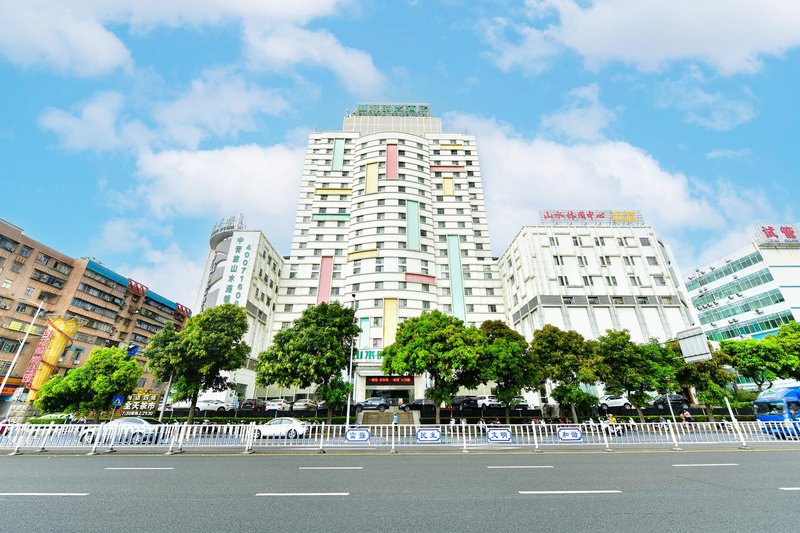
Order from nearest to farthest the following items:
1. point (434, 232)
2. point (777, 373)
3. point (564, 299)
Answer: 1. point (777, 373)
2. point (564, 299)
3. point (434, 232)

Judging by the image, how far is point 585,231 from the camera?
161 feet

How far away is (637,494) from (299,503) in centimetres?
721

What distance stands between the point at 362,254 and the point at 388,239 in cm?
440

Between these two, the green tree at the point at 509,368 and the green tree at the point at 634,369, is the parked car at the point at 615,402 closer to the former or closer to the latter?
the green tree at the point at 634,369

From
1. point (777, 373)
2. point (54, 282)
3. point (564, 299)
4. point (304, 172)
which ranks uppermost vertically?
point (304, 172)

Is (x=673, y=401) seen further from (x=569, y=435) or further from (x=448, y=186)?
(x=448, y=186)

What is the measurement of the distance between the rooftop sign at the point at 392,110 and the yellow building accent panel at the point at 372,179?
1830 centimetres

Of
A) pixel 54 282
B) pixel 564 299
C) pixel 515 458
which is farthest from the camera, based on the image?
pixel 54 282

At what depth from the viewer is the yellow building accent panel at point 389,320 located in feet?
140

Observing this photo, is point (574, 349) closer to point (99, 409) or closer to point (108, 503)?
point (108, 503)

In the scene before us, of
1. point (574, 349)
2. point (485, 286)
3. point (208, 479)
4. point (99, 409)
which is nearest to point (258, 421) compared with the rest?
point (99, 409)

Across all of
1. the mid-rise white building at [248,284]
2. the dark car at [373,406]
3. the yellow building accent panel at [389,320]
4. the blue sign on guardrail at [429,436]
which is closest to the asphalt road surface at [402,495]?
the blue sign on guardrail at [429,436]


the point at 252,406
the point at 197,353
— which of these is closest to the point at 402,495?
the point at 197,353

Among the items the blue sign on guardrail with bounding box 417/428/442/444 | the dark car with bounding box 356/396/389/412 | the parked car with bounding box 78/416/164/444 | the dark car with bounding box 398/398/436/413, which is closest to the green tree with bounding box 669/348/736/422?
the dark car with bounding box 398/398/436/413
